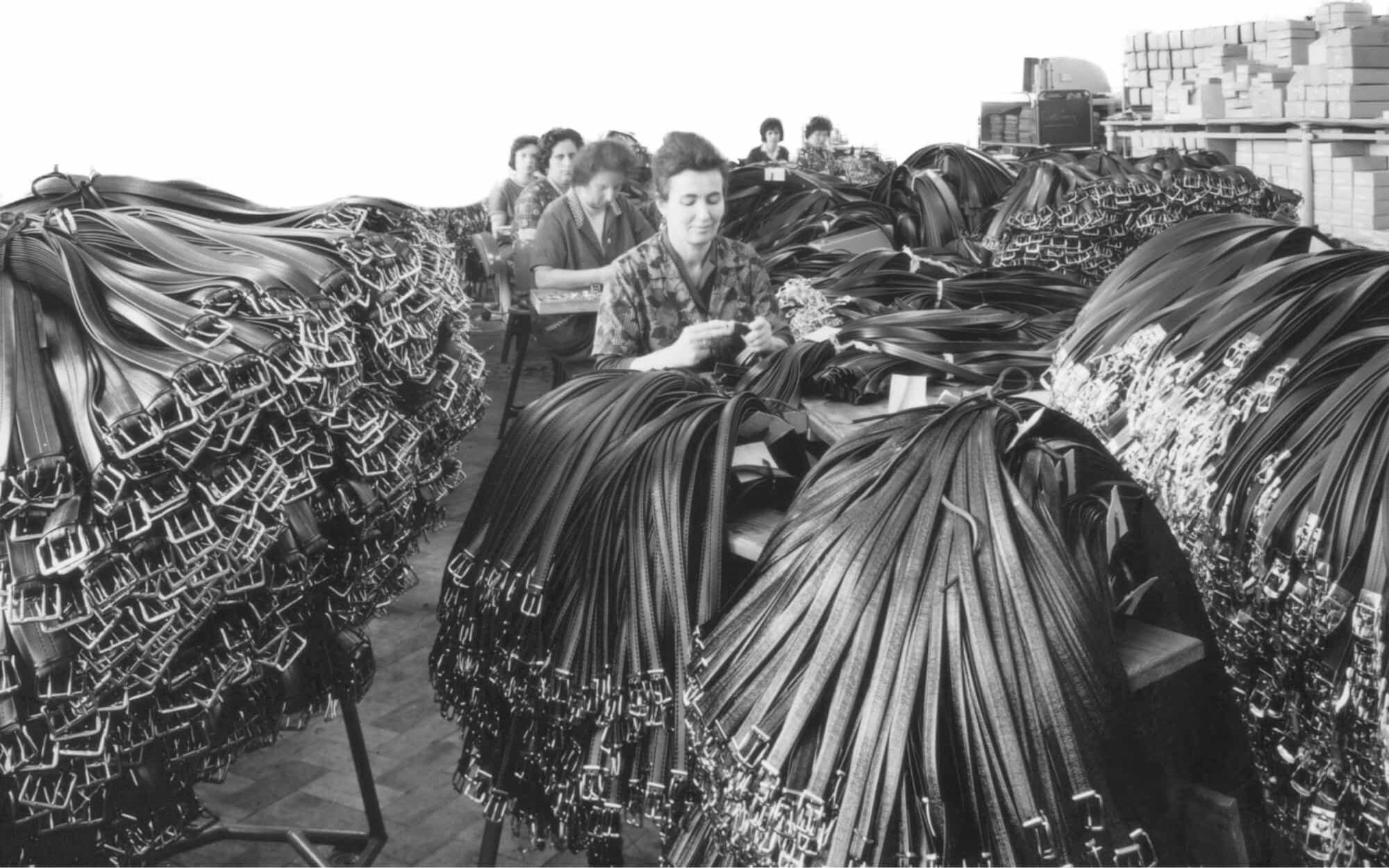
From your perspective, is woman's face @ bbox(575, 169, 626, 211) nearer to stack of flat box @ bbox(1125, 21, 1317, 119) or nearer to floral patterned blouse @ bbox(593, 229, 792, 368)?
Result: floral patterned blouse @ bbox(593, 229, 792, 368)

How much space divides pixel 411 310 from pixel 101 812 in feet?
2.91

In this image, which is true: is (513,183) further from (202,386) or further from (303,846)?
(202,386)

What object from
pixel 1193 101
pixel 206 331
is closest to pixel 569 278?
pixel 206 331

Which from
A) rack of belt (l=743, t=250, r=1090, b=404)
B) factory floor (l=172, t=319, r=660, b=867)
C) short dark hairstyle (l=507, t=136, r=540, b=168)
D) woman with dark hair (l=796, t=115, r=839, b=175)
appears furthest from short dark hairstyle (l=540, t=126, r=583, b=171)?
woman with dark hair (l=796, t=115, r=839, b=175)

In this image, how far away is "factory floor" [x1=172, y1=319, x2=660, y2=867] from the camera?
102 inches

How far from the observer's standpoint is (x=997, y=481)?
159 cm

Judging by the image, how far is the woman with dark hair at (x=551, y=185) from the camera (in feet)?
19.8

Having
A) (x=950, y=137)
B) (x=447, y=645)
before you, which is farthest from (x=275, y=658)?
(x=950, y=137)

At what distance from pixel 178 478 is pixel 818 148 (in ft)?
33.1

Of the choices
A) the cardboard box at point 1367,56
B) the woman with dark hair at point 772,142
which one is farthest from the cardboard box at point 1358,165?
the woman with dark hair at point 772,142

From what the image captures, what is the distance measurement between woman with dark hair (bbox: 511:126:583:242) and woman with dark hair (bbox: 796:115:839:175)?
3684 mm

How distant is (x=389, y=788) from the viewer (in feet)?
9.43

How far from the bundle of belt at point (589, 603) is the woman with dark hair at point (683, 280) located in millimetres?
820

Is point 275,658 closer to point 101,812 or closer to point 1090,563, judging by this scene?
point 101,812
